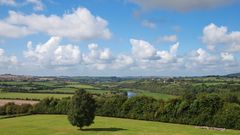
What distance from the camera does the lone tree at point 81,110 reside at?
209ft

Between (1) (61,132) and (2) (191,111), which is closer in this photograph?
(1) (61,132)

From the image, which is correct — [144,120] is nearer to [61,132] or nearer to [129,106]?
[129,106]

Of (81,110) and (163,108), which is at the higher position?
(81,110)

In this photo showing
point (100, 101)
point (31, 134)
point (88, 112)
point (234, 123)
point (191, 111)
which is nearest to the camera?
point (31, 134)

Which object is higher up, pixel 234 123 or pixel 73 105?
pixel 73 105

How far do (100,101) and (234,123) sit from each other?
124ft

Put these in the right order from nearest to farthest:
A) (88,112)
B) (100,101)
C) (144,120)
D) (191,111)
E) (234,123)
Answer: (88,112) → (234,123) → (191,111) → (144,120) → (100,101)

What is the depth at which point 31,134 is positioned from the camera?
57812mm

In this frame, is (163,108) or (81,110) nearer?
(81,110)

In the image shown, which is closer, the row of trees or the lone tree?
the lone tree

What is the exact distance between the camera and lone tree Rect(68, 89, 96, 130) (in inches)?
2502

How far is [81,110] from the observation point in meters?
63.3

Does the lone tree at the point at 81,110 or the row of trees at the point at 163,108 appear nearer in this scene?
the lone tree at the point at 81,110

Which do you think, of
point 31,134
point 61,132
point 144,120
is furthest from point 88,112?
point 144,120
